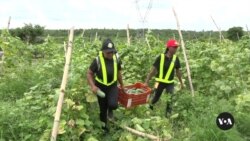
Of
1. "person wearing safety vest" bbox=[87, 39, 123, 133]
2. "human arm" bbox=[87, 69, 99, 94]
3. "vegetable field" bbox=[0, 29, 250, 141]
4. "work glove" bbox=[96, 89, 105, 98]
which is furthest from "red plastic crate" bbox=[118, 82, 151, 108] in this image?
"human arm" bbox=[87, 69, 99, 94]

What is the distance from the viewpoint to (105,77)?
6777 millimetres

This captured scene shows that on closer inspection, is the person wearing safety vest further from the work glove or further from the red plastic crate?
the red plastic crate

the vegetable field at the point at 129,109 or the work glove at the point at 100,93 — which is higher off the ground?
the work glove at the point at 100,93

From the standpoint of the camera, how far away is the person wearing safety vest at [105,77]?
21.9ft

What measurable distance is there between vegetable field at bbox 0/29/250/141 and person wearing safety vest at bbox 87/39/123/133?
0.18 meters

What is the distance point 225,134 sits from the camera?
18.9 ft

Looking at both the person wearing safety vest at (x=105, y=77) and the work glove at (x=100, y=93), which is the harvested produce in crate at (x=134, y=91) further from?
the work glove at (x=100, y=93)

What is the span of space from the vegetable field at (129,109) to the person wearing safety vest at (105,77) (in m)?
0.18

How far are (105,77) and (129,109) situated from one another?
0.94 m

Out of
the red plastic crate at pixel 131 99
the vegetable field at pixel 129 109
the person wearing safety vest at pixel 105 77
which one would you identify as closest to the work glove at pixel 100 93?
the person wearing safety vest at pixel 105 77

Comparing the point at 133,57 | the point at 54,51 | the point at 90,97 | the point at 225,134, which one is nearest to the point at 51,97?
the point at 90,97

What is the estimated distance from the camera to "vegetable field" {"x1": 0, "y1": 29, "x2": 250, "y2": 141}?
20.8 feet

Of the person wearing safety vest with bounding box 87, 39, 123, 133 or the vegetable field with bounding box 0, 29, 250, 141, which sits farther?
the person wearing safety vest with bounding box 87, 39, 123, 133

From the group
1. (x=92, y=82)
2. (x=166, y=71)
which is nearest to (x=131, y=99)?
(x=92, y=82)
